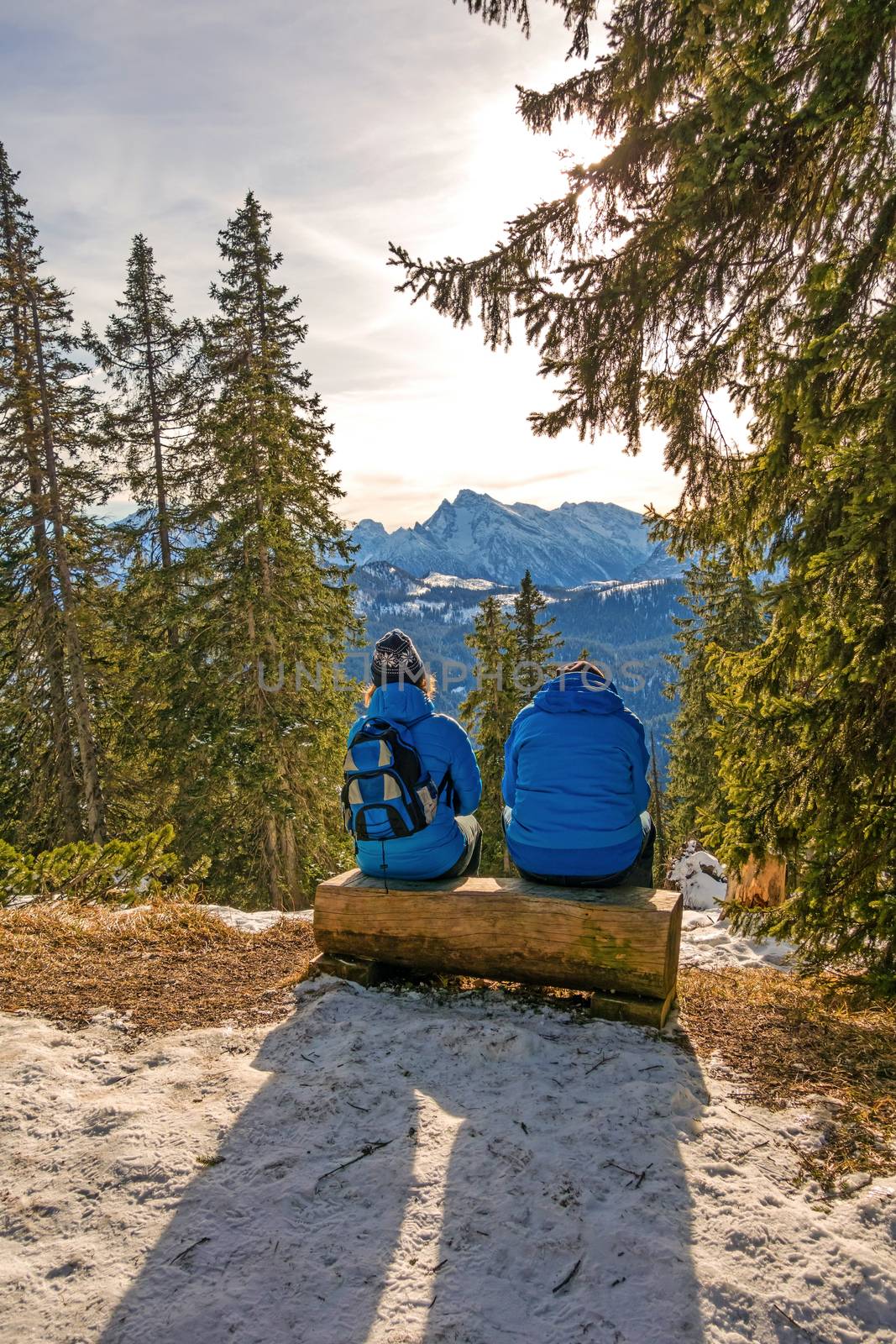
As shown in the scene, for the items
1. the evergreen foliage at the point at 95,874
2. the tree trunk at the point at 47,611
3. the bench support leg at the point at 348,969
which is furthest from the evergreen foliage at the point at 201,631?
the bench support leg at the point at 348,969

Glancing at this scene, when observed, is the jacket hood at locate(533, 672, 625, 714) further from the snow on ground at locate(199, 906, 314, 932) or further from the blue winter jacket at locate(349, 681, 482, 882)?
the snow on ground at locate(199, 906, 314, 932)

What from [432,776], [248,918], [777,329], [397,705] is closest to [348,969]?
[432,776]

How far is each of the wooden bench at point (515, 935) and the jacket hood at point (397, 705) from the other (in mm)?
1206

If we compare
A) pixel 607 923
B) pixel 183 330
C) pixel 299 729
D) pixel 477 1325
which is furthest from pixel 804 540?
pixel 183 330

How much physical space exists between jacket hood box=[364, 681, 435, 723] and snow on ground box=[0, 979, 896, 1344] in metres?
2.06

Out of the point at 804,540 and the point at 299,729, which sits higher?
the point at 804,540

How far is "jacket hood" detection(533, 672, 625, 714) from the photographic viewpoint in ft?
15.2

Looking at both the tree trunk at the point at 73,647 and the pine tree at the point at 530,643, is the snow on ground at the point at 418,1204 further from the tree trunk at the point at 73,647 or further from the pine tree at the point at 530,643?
the pine tree at the point at 530,643

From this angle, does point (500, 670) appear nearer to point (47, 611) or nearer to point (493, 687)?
point (493, 687)

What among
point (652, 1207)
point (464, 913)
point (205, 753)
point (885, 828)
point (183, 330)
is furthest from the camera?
point (183, 330)

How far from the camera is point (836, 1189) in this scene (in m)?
2.79

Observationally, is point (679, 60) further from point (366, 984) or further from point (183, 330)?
point (183, 330)

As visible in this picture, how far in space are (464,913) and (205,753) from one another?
418 inches

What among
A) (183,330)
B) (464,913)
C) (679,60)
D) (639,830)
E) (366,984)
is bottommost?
(366,984)
